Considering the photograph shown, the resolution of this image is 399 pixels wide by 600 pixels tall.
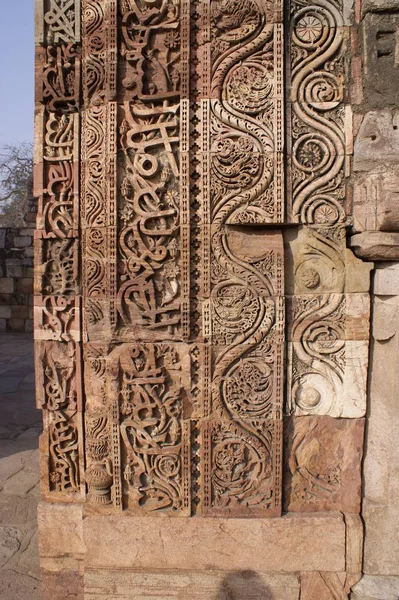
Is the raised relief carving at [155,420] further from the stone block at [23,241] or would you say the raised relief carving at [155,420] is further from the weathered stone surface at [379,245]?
the stone block at [23,241]

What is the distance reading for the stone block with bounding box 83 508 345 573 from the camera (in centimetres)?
273

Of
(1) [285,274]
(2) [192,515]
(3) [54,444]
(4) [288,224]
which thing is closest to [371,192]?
(4) [288,224]

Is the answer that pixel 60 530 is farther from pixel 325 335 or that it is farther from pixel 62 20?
pixel 62 20

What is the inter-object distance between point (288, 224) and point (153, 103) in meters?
1.08

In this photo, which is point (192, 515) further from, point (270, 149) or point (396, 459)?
point (270, 149)

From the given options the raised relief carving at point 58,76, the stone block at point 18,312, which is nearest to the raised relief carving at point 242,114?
the raised relief carving at point 58,76

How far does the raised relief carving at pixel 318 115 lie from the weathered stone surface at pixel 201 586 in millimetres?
2171

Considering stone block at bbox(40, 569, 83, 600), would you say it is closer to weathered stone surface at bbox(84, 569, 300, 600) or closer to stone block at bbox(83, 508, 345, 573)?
weathered stone surface at bbox(84, 569, 300, 600)

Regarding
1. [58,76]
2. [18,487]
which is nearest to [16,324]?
[18,487]

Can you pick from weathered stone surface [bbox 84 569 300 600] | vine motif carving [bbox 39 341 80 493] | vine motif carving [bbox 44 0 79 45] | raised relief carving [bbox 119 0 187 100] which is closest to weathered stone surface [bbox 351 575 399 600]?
weathered stone surface [bbox 84 569 300 600]

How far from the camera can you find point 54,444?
2.87 m

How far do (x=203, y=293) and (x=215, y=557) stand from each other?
1.60 meters

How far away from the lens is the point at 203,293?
271 cm

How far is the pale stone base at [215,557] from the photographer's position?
2.72m
